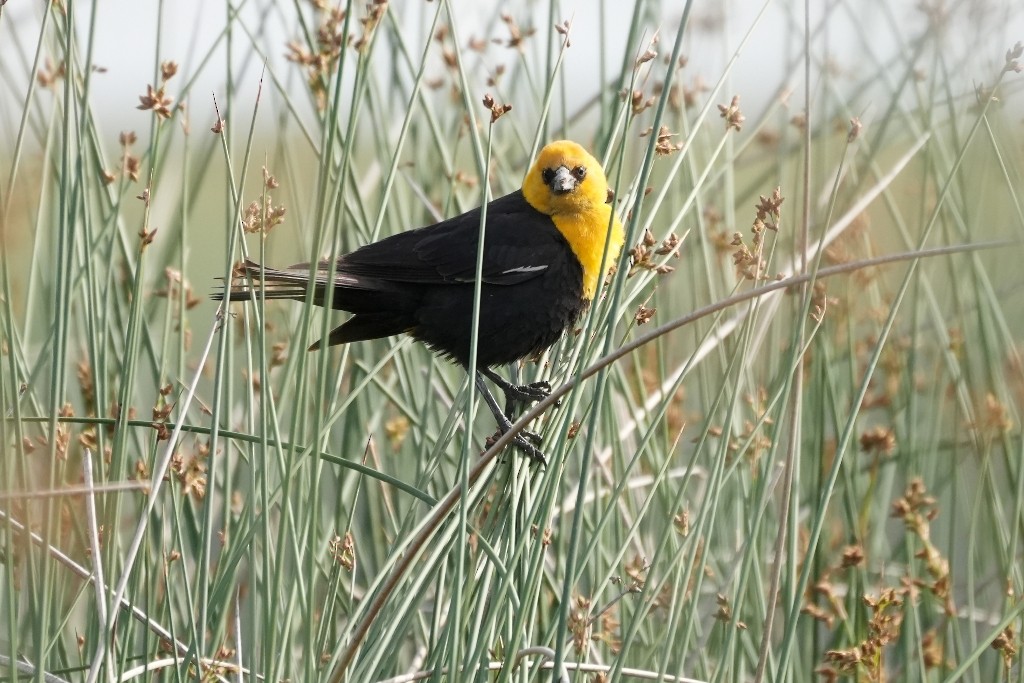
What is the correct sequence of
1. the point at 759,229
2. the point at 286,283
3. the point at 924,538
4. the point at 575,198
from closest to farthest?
the point at 759,229 < the point at 924,538 < the point at 286,283 < the point at 575,198

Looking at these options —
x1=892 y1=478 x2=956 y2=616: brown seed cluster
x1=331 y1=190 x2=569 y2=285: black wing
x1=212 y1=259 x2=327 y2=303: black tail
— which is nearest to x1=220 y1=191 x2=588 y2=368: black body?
x1=331 y1=190 x2=569 y2=285: black wing

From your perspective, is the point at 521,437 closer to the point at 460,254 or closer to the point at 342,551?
the point at 342,551

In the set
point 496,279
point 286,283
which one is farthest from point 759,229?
point 496,279

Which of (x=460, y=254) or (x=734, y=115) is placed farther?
(x=460, y=254)

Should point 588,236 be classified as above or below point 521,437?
above

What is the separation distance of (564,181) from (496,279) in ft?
0.98

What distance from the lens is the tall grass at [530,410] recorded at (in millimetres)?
1488

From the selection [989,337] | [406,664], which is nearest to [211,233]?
[406,664]

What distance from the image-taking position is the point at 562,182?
8.80 ft

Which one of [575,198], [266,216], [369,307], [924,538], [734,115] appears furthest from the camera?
[575,198]

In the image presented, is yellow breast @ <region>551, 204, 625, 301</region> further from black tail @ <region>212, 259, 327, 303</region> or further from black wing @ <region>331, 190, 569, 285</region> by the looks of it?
black tail @ <region>212, 259, 327, 303</region>

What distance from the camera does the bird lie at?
8.56 ft

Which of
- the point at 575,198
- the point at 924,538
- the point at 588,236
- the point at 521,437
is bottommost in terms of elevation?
the point at 924,538

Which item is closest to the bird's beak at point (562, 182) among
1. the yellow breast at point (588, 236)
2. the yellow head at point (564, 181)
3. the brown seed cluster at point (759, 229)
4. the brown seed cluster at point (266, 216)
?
the yellow head at point (564, 181)
